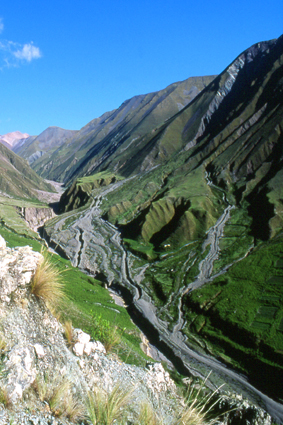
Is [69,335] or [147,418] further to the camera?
[69,335]

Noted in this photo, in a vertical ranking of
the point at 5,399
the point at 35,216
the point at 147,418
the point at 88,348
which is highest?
the point at 35,216

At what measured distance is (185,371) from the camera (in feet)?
130

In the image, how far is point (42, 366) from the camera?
8.52 m

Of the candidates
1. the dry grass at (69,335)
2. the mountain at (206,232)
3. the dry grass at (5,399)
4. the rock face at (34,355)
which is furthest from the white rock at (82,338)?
the mountain at (206,232)

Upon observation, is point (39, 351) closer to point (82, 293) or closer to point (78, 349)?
point (78, 349)

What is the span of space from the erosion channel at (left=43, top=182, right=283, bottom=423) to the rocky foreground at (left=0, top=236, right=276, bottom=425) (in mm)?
30732

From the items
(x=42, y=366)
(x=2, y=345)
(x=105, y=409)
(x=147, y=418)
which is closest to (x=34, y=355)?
(x=42, y=366)

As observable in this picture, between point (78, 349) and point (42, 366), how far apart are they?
2.05 m

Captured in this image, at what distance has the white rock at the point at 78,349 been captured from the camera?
10.3 metres

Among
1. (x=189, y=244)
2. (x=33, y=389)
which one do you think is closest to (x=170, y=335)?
(x=189, y=244)

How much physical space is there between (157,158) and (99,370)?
168 meters

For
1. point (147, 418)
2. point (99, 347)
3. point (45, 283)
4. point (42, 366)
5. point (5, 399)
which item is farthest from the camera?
point (99, 347)

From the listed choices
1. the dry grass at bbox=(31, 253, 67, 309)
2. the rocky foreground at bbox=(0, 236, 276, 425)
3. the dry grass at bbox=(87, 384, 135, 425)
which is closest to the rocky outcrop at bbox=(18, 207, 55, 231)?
the rocky foreground at bbox=(0, 236, 276, 425)

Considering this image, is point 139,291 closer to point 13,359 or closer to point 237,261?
point 237,261
